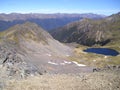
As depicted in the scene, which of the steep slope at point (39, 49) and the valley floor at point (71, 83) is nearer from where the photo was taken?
the valley floor at point (71, 83)

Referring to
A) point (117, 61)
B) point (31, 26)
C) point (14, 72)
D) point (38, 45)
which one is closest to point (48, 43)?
point (38, 45)

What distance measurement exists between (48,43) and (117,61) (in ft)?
141

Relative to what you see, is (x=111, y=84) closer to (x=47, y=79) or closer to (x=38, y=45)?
(x=47, y=79)

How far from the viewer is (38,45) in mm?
130250

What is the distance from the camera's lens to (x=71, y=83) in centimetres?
3158

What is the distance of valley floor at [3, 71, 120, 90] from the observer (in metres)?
29.6

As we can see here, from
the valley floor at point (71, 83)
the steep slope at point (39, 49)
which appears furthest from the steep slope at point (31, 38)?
the valley floor at point (71, 83)

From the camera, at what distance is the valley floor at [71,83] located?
29.6 m

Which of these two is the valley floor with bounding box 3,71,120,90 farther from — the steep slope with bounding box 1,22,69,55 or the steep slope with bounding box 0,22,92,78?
the steep slope with bounding box 1,22,69,55

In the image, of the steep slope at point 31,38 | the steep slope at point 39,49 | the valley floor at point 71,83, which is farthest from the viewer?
the steep slope at point 31,38

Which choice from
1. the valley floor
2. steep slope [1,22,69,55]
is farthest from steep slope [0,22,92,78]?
the valley floor

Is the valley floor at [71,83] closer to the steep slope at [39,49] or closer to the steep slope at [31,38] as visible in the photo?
the steep slope at [39,49]

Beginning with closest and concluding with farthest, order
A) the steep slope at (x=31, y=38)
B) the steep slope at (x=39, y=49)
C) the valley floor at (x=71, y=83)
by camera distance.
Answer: the valley floor at (x=71, y=83) → the steep slope at (x=39, y=49) → the steep slope at (x=31, y=38)

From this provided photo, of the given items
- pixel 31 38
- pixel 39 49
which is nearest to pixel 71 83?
pixel 39 49
